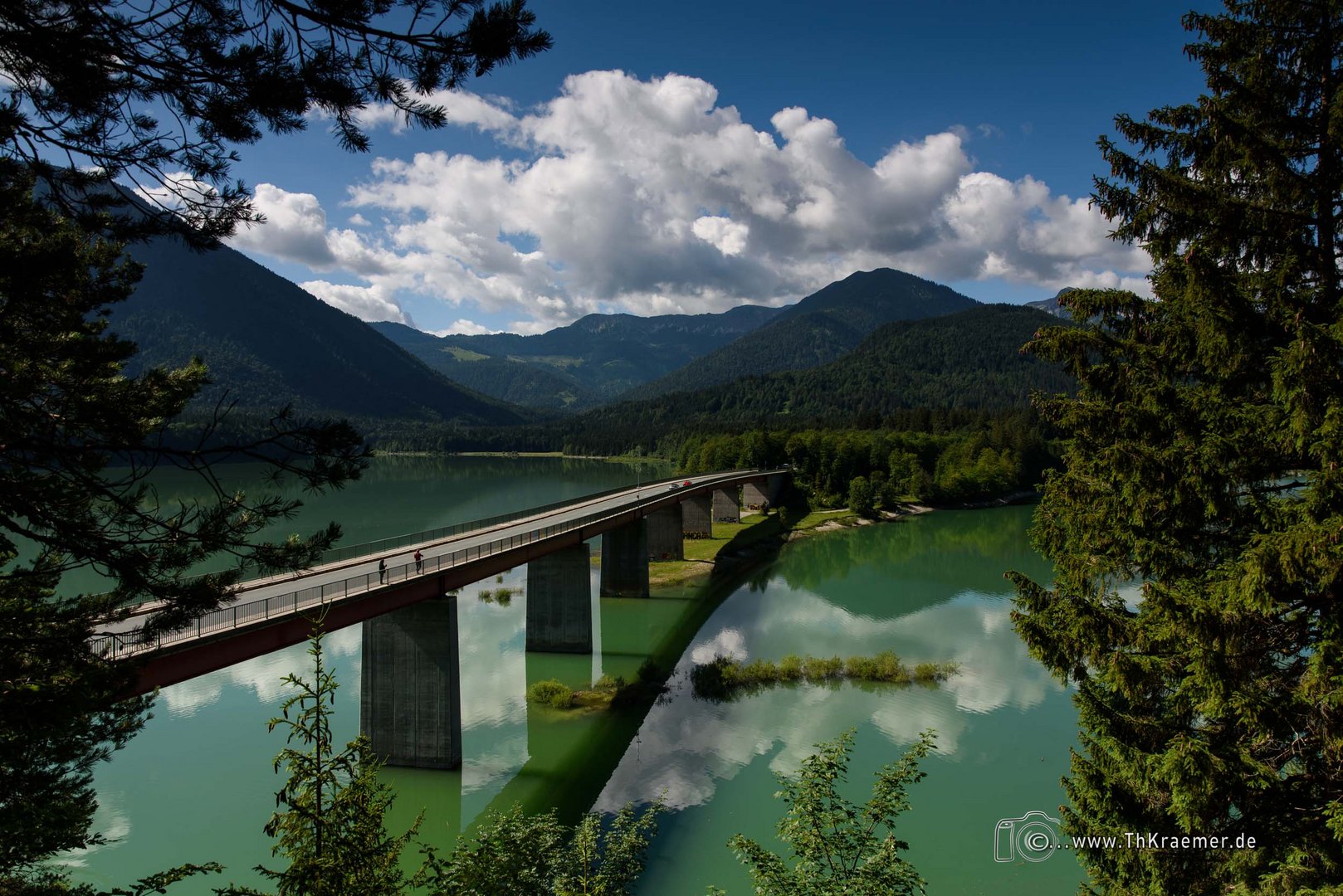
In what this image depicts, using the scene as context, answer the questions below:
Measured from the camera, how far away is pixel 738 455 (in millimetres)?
107562

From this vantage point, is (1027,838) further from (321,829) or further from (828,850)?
(321,829)

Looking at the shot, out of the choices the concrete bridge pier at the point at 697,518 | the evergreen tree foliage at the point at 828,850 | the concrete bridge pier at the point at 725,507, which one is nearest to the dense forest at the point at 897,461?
the concrete bridge pier at the point at 725,507

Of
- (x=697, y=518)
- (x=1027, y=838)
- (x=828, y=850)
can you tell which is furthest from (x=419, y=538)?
(x=697, y=518)

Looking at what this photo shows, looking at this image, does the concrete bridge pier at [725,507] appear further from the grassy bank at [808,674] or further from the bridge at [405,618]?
the grassy bank at [808,674]

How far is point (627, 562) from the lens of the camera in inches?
1831

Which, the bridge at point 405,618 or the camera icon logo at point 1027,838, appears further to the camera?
the camera icon logo at point 1027,838

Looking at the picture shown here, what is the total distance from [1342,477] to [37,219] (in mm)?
13049

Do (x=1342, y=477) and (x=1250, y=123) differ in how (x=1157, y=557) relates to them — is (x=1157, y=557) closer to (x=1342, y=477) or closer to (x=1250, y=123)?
(x=1342, y=477)

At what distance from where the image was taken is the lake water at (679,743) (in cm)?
1842

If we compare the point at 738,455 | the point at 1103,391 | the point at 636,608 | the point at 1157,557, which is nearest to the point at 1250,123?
the point at 1103,391

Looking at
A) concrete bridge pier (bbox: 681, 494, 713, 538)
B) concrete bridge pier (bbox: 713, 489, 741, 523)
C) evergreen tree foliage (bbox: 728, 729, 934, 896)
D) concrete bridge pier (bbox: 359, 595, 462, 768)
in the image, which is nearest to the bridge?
concrete bridge pier (bbox: 359, 595, 462, 768)

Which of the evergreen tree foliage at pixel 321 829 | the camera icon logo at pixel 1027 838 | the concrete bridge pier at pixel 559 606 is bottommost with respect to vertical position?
the camera icon logo at pixel 1027 838

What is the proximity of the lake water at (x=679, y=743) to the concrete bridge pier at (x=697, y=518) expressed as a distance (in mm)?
21554

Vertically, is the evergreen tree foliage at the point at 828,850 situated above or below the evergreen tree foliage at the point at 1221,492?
below
